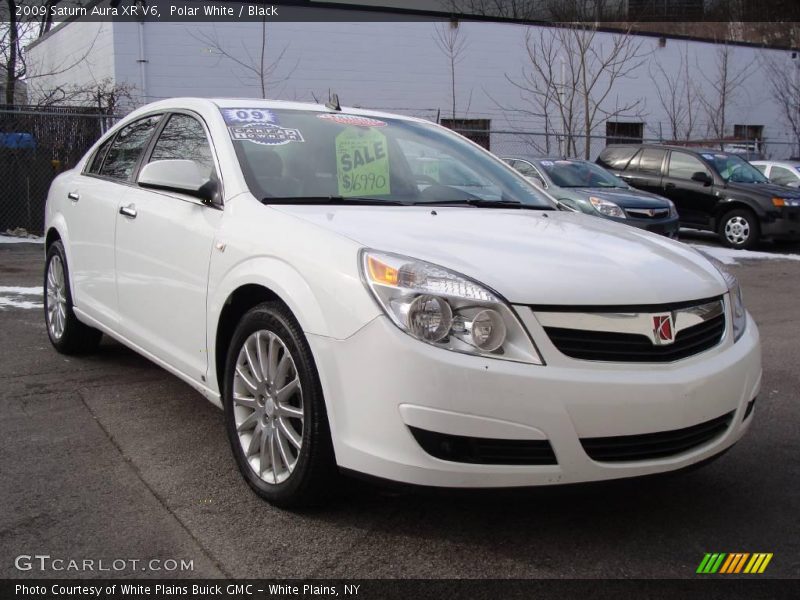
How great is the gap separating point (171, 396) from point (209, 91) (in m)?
17.0

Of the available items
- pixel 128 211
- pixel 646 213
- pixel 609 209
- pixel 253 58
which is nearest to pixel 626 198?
pixel 646 213

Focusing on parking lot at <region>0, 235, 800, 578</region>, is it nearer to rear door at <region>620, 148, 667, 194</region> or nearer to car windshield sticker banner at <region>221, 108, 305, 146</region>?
car windshield sticker banner at <region>221, 108, 305, 146</region>

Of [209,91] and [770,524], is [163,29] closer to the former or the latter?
[209,91]

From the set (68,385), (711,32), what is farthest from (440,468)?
(711,32)

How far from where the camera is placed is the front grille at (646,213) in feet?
36.5

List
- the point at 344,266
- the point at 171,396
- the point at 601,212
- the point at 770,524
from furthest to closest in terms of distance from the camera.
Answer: the point at 601,212, the point at 171,396, the point at 770,524, the point at 344,266

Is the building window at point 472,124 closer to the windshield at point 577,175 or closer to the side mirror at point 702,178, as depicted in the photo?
the side mirror at point 702,178

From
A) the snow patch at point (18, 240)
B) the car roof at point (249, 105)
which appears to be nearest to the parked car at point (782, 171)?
the snow patch at point (18, 240)

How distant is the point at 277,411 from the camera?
305 centimetres

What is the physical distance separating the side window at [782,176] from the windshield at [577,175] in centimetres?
520

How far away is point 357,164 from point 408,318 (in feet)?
4.77

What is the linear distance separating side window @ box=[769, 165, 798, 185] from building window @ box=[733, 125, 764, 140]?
13.4 meters

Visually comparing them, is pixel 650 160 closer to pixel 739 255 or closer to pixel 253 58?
pixel 739 255

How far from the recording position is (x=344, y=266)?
2.80 metres
